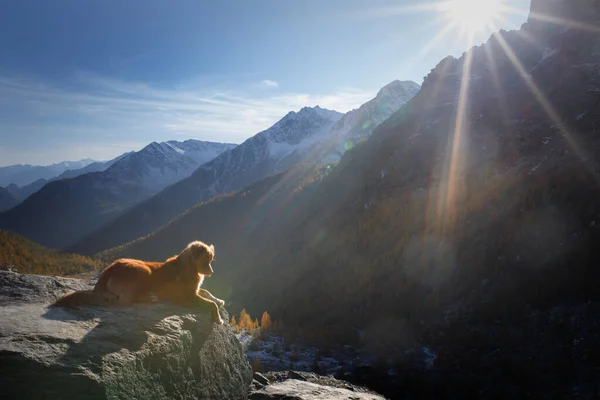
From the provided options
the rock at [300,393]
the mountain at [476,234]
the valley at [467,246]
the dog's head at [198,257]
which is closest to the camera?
the rock at [300,393]

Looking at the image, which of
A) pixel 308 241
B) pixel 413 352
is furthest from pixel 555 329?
pixel 308 241

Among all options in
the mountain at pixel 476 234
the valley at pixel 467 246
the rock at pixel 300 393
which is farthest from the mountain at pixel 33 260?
the rock at pixel 300 393

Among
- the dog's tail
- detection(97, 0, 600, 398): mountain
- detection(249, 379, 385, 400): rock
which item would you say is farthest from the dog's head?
detection(97, 0, 600, 398): mountain

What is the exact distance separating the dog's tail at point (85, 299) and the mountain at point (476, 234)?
117 ft

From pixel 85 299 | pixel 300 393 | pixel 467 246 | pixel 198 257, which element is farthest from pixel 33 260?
pixel 300 393

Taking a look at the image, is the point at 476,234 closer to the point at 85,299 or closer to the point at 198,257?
the point at 198,257

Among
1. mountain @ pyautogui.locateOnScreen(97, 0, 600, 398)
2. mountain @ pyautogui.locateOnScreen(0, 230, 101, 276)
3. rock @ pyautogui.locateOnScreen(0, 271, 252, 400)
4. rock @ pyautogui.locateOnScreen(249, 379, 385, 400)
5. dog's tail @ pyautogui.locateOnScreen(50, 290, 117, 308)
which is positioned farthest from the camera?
mountain @ pyautogui.locateOnScreen(0, 230, 101, 276)

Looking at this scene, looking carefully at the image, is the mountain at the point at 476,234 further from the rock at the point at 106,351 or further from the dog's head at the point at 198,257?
the dog's head at the point at 198,257

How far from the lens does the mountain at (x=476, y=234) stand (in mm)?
38375

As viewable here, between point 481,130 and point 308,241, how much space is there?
56757 mm

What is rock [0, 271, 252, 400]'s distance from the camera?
5508mm

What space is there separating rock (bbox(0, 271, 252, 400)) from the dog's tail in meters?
0.30

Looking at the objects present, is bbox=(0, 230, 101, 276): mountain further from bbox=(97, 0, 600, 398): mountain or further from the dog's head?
the dog's head

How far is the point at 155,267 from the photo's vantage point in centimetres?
938
